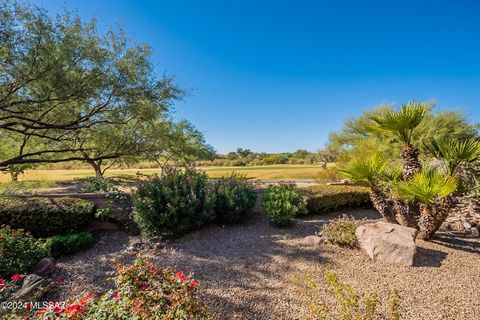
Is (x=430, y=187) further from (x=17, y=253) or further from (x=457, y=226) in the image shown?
(x=17, y=253)

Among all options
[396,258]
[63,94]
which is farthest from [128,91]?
[396,258]

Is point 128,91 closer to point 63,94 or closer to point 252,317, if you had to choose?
point 63,94

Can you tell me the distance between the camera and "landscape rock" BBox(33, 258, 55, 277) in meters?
3.50

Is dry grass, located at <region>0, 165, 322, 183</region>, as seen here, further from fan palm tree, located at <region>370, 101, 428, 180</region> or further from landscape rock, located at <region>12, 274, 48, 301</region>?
landscape rock, located at <region>12, 274, 48, 301</region>

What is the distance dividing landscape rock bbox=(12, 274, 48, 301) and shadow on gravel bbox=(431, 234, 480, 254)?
695 cm

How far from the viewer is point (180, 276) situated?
7.14 ft

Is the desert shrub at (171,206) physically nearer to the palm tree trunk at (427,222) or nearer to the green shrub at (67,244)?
the green shrub at (67,244)

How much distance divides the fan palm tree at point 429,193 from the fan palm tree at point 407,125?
0.23 m

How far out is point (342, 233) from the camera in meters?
4.29

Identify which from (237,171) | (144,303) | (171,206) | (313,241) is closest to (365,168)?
(313,241)

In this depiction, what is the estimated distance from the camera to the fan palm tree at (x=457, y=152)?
3895 millimetres

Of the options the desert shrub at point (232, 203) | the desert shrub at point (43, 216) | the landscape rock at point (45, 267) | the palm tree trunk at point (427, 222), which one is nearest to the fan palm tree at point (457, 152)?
the palm tree trunk at point (427, 222)

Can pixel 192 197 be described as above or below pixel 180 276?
above

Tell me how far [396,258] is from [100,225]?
6.32m
